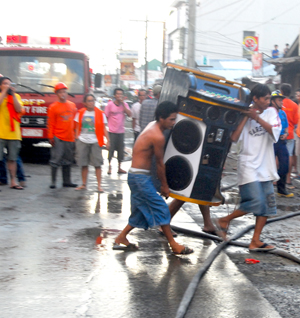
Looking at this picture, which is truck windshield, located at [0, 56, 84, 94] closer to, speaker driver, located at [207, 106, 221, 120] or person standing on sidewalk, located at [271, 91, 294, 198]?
person standing on sidewalk, located at [271, 91, 294, 198]

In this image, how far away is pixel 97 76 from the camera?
507 inches

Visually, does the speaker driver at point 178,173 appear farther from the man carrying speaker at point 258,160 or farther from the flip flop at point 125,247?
the flip flop at point 125,247

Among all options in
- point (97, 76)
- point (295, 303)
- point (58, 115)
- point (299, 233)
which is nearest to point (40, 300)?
point (295, 303)

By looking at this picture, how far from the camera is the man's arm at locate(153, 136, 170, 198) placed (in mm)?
5004

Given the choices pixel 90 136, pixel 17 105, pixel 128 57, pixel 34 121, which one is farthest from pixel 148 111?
pixel 128 57

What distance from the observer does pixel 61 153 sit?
888 cm

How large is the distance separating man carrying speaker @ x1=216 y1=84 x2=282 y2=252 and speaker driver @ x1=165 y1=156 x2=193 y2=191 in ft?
1.77

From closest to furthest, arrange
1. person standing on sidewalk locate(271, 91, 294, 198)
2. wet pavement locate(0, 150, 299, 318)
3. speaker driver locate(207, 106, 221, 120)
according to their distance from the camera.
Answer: wet pavement locate(0, 150, 299, 318), speaker driver locate(207, 106, 221, 120), person standing on sidewalk locate(271, 91, 294, 198)

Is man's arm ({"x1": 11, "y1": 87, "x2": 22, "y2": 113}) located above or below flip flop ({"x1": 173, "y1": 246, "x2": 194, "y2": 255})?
above

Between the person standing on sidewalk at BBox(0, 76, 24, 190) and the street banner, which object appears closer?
the person standing on sidewalk at BBox(0, 76, 24, 190)

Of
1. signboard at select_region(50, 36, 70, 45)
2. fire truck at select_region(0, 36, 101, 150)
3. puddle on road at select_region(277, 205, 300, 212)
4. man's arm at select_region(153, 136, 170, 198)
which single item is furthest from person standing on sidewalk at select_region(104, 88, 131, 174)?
man's arm at select_region(153, 136, 170, 198)

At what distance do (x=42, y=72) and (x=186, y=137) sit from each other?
7.29 metres

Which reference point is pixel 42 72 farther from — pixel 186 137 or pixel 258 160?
pixel 258 160

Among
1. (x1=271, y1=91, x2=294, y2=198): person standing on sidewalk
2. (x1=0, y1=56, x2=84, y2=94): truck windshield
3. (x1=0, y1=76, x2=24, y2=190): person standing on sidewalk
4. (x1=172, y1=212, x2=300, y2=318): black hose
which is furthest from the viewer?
(x1=0, y1=56, x2=84, y2=94): truck windshield
